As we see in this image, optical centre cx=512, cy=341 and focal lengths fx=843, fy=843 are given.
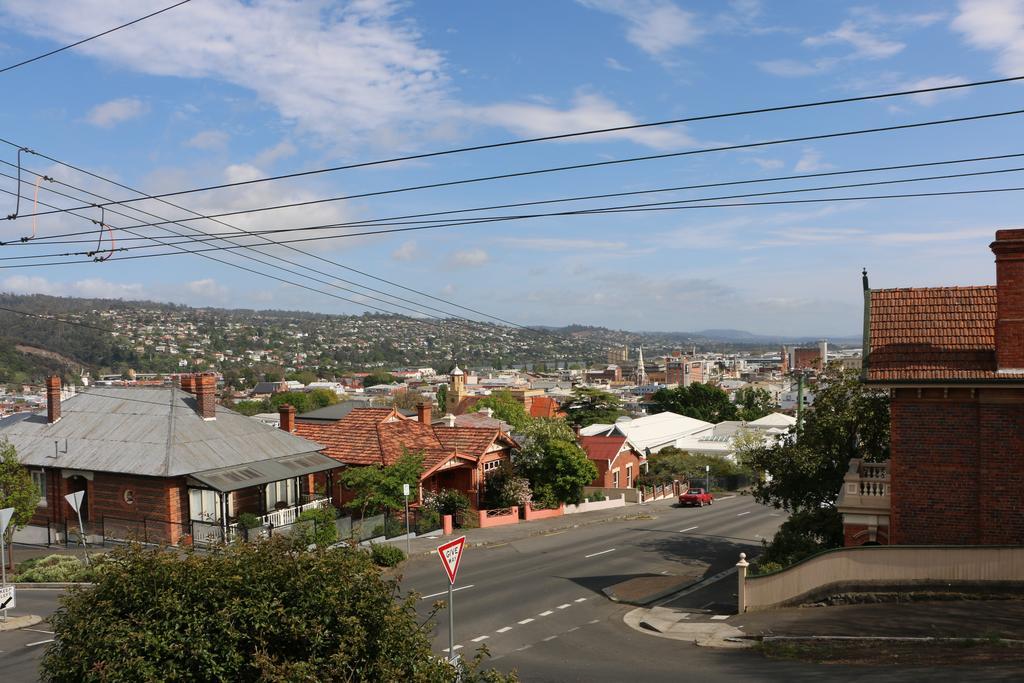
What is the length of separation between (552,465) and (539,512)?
2.32 m

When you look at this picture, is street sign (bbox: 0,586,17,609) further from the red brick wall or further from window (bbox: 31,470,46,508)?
the red brick wall

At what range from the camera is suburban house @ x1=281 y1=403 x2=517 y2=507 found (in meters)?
35.6

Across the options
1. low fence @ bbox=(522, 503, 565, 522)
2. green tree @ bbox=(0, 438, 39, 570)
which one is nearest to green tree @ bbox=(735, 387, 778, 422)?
low fence @ bbox=(522, 503, 565, 522)

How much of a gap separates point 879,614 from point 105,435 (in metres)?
27.0

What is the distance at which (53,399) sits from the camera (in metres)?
33.5

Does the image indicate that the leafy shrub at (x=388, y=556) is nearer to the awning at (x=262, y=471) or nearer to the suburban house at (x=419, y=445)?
the awning at (x=262, y=471)

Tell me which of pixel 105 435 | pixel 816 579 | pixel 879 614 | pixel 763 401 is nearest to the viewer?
pixel 879 614

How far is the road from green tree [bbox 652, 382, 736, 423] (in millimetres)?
73740

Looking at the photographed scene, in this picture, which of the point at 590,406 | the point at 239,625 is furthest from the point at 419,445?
the point at 590,406

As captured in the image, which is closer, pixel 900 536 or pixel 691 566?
pixel 900 536

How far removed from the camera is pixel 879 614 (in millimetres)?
17172

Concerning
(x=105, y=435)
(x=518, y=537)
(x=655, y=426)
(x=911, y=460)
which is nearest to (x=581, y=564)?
(x=518, y=537)

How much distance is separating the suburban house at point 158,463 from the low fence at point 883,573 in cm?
1700

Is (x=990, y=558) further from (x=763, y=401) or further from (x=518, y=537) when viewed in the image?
(x=763, y=401)
